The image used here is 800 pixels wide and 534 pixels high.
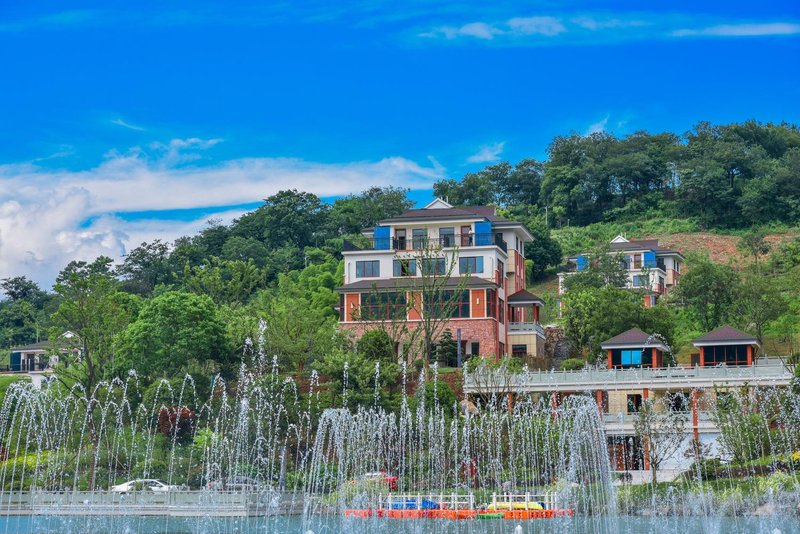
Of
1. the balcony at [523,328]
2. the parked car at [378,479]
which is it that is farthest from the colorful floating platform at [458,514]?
the balcony at [523,328]

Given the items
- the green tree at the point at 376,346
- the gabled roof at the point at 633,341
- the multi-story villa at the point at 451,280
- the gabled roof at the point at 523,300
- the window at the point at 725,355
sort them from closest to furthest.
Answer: the window at the point at 725,355
the gabled roof at the point at 633,341
the green tree at the point at 376,346
the multi-story villa at the point at 451,280
the gabled roof at the point at 523,300

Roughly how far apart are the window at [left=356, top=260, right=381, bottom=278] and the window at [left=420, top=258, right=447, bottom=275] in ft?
11.8

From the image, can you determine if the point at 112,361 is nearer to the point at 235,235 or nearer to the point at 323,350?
the point at 323,350

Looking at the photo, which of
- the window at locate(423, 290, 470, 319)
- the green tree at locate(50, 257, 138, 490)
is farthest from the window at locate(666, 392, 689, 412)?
the green tree at locate(50, 257, 138, 490)

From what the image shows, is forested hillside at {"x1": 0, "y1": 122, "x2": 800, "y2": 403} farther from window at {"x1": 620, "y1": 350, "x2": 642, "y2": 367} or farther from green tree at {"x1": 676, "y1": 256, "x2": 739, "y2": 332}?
window at {"x1": 620, "y1": 350, "x2": 642, "y2": 367}

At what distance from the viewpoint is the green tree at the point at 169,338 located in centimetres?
5934

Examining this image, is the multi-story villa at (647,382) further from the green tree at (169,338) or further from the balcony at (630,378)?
the green tree at (169,338)

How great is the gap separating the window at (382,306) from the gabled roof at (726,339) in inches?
611

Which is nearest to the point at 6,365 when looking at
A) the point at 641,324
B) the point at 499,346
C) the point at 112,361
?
the point at 112,361

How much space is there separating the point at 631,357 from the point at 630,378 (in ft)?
12.0

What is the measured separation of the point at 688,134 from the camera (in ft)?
382

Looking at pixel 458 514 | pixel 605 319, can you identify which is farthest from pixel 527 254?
pixel 458 514

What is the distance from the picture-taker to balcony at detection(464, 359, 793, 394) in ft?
172

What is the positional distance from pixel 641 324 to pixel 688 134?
5841 centimetres
